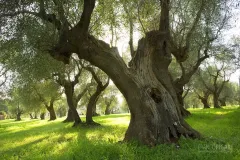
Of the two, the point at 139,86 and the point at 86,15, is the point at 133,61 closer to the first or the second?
the point at 139,86

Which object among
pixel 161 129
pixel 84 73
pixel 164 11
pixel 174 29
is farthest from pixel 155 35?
pixel 84 73

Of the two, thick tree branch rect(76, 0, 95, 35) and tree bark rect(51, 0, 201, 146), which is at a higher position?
thick tree branch rect(76, 0, 95, 35)

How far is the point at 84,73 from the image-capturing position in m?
39.6

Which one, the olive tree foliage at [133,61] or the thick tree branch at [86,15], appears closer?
the olive tree foliage at [133,61]

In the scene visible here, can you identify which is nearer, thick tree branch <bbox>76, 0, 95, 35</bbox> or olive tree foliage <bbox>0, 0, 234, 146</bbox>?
olive tree foliage <bbox>0, 0, 234, 146</bbox>

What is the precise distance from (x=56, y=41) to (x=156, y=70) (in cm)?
627

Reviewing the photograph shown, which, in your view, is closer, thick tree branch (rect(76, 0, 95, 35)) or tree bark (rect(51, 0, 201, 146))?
tree bark (rect(51, 0, 201, 146))

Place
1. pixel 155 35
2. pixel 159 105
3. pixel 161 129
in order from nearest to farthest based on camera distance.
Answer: pixel 161 129
pixel 159 105
pixel 155 35

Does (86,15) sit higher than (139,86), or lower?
higher

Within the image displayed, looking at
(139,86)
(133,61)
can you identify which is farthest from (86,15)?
(139,86)

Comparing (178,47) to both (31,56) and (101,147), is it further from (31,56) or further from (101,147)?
(101,147)

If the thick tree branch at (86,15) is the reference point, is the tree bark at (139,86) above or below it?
below

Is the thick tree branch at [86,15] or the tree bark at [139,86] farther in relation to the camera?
the thick tree branch at [86,15]

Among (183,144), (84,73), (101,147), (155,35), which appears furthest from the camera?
(84,73)
